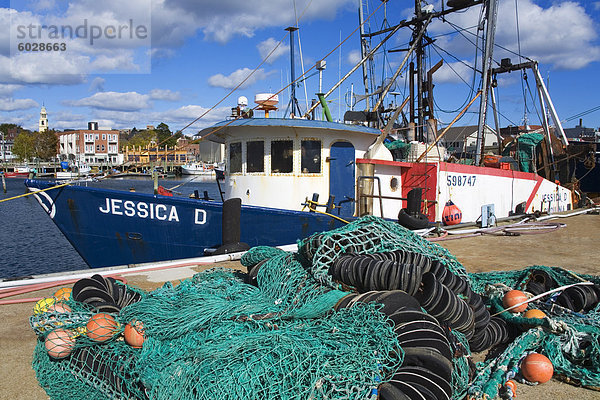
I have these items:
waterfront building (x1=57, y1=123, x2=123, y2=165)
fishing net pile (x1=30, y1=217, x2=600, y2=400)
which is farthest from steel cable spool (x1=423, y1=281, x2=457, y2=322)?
waterfront building (x1=57, y1=123, x2=123, y2=165)

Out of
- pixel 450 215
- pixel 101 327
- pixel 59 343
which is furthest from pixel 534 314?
pixel 450 215

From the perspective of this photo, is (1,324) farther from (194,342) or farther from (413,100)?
(413,100)

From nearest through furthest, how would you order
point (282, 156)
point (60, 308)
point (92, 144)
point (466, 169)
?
point (60, 308), point (282, 156), point (466, 169), point (92, 144)

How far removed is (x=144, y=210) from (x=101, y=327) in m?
5.30

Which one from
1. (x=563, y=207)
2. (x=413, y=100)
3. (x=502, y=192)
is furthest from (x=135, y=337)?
(x=563, y=207)

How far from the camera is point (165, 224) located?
7.80 m

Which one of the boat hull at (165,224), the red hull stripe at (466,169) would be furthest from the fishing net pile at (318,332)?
the red hull stripe at (466,169)

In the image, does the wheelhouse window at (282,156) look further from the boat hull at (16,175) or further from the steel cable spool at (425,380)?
the boat hull at (16,175)

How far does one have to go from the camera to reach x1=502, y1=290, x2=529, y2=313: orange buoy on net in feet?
11.3

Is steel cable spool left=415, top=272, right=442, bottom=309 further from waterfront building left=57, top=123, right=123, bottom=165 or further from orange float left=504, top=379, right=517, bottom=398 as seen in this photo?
waterfront building left=57, top=123, right=123, bottom=165

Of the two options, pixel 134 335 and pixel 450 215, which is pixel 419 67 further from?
pixel 134 335

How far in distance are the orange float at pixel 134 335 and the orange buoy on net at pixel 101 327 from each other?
0.08 metres

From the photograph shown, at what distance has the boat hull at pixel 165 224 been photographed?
773 centimetres

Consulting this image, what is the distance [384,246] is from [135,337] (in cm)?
190
